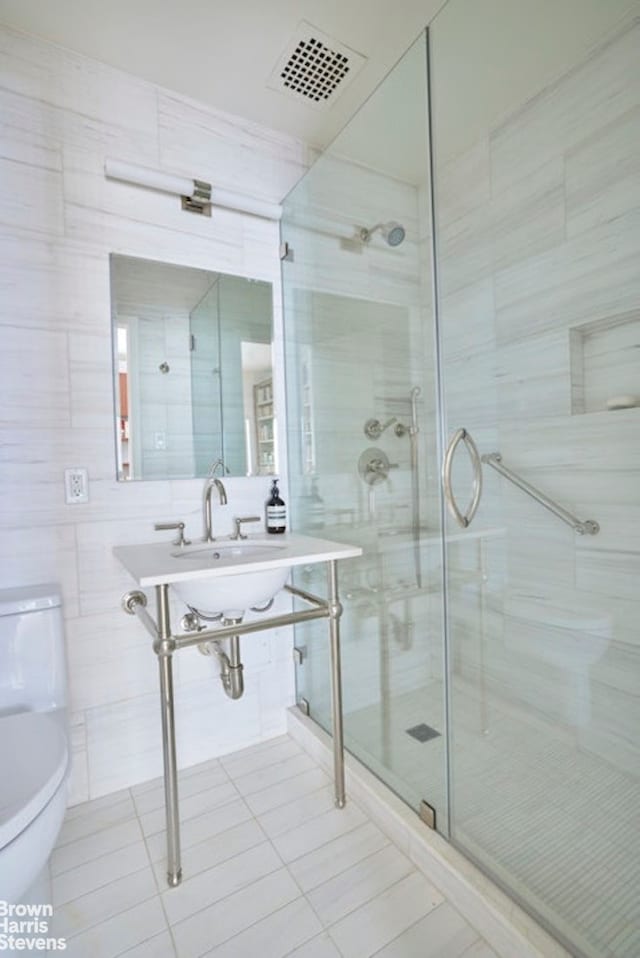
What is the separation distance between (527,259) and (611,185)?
0.28 meters

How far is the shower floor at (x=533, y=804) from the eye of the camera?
97cm

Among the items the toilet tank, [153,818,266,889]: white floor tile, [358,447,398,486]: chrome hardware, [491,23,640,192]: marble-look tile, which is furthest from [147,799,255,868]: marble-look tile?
[491,23,640,192]: marble-look tile

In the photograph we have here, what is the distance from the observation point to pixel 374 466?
5.51 ft

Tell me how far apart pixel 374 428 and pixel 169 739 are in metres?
1.14

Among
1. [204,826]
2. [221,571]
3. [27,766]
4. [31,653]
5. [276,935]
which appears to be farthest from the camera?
[204,826]

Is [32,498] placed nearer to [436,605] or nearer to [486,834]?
[436,605]

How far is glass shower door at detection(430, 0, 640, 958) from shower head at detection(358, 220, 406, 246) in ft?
0.58

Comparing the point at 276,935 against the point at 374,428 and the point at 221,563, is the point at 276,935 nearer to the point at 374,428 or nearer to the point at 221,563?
the point at 221,563

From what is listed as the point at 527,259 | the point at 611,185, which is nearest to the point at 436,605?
the point at 527,259

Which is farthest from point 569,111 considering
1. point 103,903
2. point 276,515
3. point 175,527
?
point 103,903

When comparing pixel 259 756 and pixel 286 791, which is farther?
pixel 259 756

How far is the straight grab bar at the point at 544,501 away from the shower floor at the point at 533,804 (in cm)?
59

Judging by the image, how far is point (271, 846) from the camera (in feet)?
4.23

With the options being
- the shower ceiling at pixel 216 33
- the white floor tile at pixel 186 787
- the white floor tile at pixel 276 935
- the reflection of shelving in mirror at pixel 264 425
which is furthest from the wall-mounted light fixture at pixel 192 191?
the white floor tile at pixel 276 935
